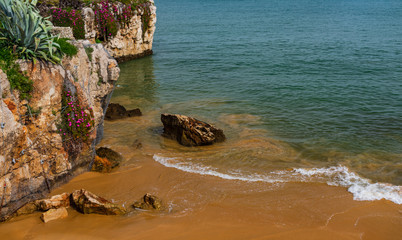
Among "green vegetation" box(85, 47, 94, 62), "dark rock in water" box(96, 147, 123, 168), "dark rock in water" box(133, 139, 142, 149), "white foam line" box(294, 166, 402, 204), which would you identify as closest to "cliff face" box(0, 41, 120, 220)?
"green vegetation" box(85, 47, 94, 62)

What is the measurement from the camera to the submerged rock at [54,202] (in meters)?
9.66

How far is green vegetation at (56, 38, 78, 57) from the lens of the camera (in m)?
11.5

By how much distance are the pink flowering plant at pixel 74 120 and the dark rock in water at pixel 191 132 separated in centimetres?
440

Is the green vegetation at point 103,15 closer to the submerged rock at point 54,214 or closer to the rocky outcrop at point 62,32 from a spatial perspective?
the rocky outcrop at point 62,32

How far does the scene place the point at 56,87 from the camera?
423 inches

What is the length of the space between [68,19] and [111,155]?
1685 centimetres

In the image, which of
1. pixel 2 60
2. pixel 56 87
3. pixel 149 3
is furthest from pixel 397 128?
pixel 149 3

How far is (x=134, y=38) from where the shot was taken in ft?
117

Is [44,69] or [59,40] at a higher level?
[59,40]

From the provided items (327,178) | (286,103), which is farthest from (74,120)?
(286,103)

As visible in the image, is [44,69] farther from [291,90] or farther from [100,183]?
[291,90]

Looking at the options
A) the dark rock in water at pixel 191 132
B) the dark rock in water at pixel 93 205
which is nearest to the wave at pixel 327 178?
the dark rock in water at pixel 191 132

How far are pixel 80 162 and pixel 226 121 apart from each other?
28.3ft

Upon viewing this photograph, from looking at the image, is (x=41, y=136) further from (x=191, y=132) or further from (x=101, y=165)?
(x=191, y=132)
